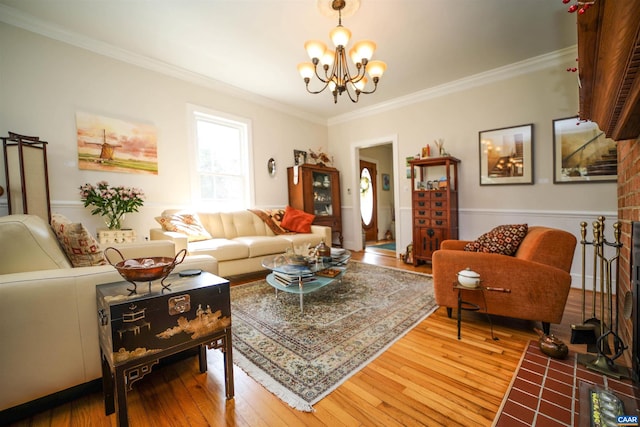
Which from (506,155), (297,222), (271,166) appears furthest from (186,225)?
→ (506,155)

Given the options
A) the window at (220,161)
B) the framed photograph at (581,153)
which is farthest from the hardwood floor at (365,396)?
the window at (220,161)

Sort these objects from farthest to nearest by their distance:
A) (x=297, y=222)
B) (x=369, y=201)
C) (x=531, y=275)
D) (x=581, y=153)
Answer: (x=369, y=201) → (x=297, y=222) → (x=581, y=153) → (x=531, y=275)

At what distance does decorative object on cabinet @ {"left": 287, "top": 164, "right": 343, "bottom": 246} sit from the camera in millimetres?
4590

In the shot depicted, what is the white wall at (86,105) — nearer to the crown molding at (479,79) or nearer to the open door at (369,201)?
the crown molding at (479,79)

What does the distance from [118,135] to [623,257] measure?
461cm

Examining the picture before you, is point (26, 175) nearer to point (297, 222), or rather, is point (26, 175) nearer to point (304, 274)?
point (304, 274)

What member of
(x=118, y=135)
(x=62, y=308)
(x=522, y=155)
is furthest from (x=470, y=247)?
(x=118, y=135)

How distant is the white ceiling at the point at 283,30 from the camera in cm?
227

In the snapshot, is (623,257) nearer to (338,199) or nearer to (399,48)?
(399,48)

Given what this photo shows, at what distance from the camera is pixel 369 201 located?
21.5 feet

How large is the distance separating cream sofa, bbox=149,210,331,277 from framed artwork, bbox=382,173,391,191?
3329 mm

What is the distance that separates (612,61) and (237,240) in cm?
337

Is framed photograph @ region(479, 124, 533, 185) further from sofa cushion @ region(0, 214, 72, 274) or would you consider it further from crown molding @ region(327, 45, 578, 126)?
sofa cushion @ region(0, 214, 72, 274)

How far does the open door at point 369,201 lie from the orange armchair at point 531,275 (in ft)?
14.9
